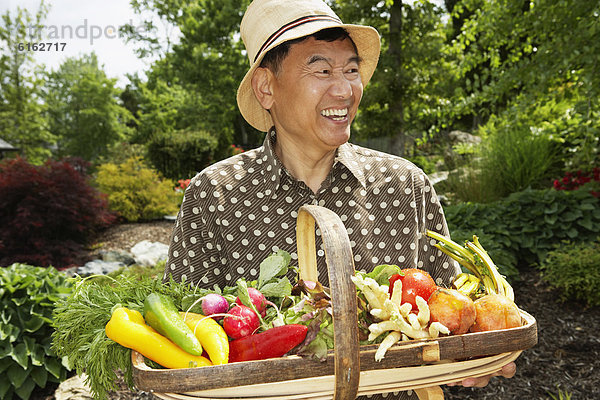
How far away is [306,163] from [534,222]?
5170 millimetres

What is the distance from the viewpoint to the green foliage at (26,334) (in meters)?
3.59

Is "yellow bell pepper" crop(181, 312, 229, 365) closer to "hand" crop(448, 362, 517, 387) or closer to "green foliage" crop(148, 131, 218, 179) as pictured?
"hand" crop(448, 362, 517, 387)

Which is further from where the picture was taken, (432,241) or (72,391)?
(72,391)

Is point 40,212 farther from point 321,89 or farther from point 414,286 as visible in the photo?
point 414,286

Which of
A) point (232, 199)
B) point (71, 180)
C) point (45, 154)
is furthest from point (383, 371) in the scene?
point (45, 154)

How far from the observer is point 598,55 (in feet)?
12.8

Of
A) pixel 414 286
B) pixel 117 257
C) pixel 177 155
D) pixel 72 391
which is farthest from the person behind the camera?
pixel 177 155

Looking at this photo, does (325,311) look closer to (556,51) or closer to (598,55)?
(598,55)

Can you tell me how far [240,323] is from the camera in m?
1.21

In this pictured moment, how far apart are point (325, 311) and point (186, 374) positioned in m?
0.39

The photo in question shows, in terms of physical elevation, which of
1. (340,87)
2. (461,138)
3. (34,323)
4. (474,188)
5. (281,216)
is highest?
(340,87)

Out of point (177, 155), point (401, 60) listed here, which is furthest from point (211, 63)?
point (401, 60)

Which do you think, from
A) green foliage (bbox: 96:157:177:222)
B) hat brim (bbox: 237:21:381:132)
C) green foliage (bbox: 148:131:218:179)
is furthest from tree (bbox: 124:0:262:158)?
hat brim (bbox: 237:21:381:132)

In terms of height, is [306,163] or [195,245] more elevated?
[306,163]
